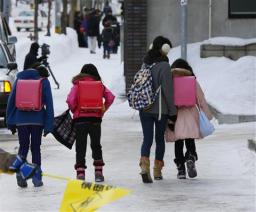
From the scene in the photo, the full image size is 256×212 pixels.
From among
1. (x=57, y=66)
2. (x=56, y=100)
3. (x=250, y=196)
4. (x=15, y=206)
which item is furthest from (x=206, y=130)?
(x=57, y=66)

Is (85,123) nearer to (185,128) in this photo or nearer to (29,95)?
(29,95)

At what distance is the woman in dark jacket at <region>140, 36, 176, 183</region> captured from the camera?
11.7 metres

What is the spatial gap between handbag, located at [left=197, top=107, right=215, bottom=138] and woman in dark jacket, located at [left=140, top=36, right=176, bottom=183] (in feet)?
1.66

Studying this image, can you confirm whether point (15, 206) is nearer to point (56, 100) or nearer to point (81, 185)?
point (81, 185)

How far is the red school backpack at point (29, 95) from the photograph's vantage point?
11.5 meters

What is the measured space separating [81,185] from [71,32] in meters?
45.7

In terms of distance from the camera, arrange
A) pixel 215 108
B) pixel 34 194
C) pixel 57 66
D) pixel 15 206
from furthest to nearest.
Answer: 1. pixel 57 66
2. pixel 215 108
3. pixel 34 194
4. pixel 15 206

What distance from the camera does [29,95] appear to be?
11.5 m

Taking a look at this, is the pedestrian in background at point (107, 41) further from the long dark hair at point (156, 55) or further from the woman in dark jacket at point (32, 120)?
the woman in dark jacket at point (32, 120)

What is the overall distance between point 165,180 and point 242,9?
10321 mm

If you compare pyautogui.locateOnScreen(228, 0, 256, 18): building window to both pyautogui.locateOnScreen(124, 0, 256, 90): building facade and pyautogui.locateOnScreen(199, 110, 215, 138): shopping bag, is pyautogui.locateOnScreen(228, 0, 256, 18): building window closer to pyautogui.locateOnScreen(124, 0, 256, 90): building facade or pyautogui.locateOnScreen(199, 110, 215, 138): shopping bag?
pyautogui.locateOnScreen(124, 0, 256, 90): building facade

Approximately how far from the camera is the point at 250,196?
35.2ft

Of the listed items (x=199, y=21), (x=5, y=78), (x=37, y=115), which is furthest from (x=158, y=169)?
(x=199, y=21)

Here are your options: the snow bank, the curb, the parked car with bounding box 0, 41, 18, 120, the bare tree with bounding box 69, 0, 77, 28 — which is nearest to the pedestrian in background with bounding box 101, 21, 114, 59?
the bare tree with bounding box 69, 0, 77, 28
